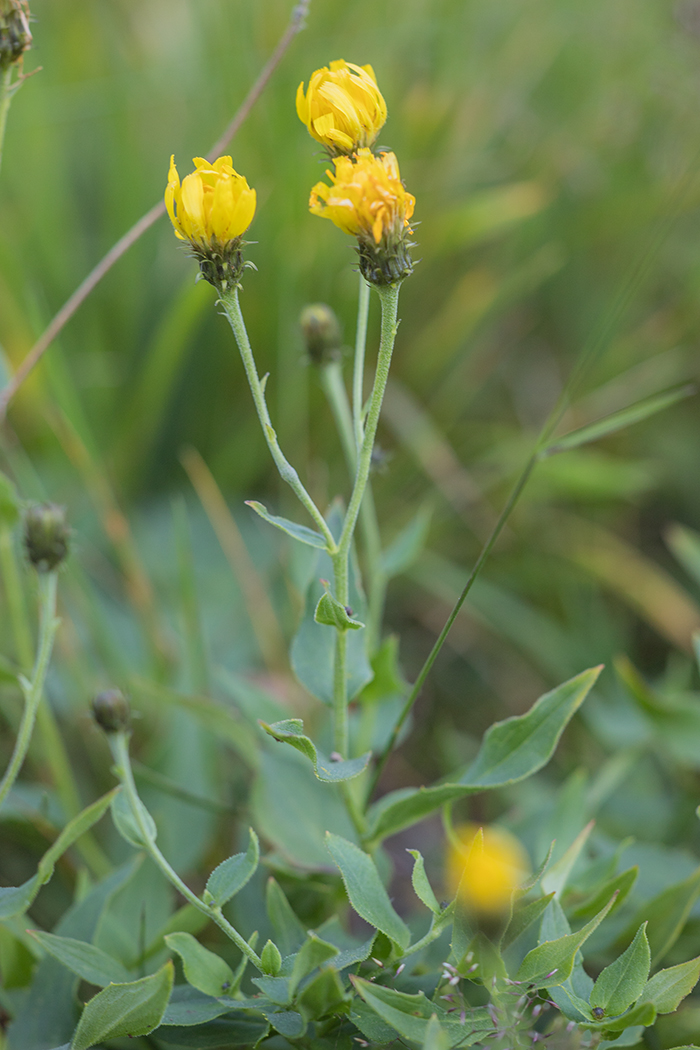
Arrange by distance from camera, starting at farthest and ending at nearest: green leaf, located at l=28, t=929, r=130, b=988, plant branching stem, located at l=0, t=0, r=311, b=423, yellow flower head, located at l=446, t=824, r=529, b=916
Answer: plant branching stem, located at l=0, t=0, r=311, b=423 < green leaf, located at l=28, t=929, r=130, b=988 < yellow flower head, located at l=446, t=824, r=529, b=916

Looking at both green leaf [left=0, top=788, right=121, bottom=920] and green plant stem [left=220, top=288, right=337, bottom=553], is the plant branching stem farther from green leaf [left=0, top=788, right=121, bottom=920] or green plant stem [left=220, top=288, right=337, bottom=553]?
green leaf [left=0, top=788, right=121, bottom=920]

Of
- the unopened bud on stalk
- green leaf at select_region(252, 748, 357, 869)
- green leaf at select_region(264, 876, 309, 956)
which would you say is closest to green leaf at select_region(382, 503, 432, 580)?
green leaf at select_region(252, 748, 357, 869)

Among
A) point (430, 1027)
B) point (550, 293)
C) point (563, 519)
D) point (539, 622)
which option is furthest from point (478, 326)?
point (430, 1027)

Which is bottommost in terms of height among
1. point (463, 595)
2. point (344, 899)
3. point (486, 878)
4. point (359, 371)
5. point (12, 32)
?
point (344, 899)

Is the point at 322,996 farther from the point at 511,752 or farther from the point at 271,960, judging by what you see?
the point at 511,752

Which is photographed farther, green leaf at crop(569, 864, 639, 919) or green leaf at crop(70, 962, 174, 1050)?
green leaf at crop(569, 864, 639, 919)

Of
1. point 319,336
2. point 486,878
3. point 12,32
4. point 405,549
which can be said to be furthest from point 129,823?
point 12,32
